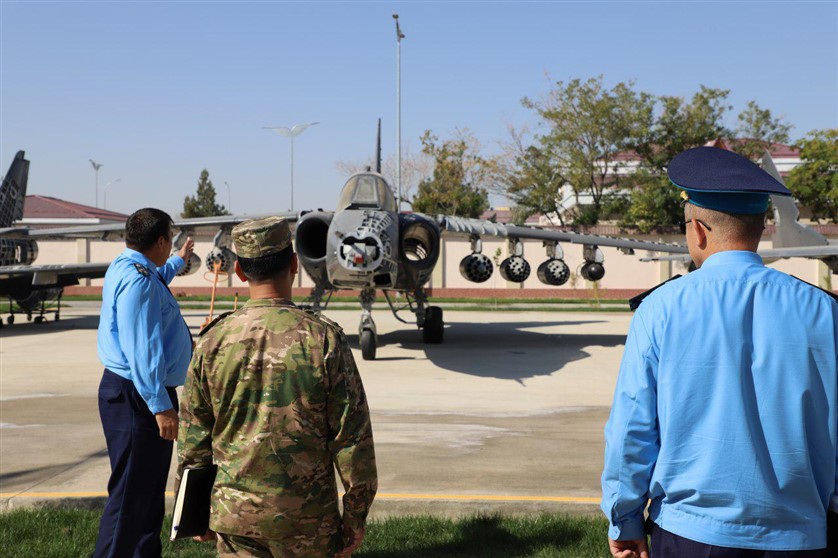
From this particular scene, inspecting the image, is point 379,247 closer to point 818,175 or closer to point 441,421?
point 441,421

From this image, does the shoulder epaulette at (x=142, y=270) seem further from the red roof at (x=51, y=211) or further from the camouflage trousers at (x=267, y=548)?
the red roof at (x=51, y=211)

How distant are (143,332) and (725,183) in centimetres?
307

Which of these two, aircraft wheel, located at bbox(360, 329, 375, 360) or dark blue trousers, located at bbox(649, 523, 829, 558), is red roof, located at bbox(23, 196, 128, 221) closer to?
aircraft wheel, located at bbox(360, 329, 375, 360)

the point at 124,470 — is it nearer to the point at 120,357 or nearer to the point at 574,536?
the point at 120,357

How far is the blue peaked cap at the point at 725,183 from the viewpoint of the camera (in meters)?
2.50

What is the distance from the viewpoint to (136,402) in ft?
13.7

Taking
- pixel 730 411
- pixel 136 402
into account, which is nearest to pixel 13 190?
pixel 136 402

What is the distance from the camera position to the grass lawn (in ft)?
16.4

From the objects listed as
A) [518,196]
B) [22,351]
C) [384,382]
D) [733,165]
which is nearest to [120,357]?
[733,165]

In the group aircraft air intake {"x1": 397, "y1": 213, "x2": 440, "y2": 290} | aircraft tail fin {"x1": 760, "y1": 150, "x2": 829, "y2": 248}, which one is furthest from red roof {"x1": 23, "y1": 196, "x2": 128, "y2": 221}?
aircraft tail fin {"x1": 760, "y1": 150, "x2": 829, "y2": 248}

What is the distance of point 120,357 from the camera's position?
4246mm

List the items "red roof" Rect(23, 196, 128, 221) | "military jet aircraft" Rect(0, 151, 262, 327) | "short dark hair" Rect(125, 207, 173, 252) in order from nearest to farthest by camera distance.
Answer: "short dark hair" Rect(125, 207, 173, 252) < "military jet aircraft" Rect(0, 151, 262, 327) < "red roof" Rect(23, 196, 128, 221)

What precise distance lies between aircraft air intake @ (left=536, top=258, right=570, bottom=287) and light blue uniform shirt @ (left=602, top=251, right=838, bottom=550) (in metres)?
16.0

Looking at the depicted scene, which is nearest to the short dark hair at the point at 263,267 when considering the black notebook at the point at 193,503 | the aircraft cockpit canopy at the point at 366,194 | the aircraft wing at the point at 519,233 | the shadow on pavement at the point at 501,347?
the black notebook at the point at 193,503
